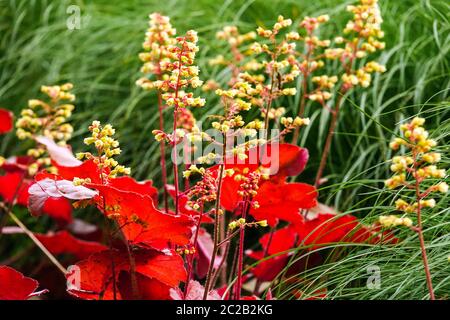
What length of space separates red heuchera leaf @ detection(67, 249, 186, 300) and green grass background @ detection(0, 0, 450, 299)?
1.38 ft

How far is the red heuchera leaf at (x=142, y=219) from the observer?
941mm

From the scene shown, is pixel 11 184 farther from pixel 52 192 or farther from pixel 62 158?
pixel 52 192

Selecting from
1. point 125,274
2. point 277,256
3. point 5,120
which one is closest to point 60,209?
point 5,120

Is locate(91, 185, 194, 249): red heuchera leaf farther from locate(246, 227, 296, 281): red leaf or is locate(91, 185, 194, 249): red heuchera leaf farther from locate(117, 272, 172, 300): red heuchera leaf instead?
locate(246, 227, 296, 281): red leaf

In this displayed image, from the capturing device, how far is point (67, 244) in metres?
1.60

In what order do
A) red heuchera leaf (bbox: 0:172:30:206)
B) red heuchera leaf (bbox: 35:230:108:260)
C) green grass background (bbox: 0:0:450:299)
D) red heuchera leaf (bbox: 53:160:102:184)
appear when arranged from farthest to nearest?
1. green grass background (bbox: 0:0:450:299)
2. red heuchera leaf (bbox: 0:172:30:206)
3. red heuchera leaf (bbox: 35:230:108:260)
4. red heuchera leaf (bbox: 53:160:102:184)

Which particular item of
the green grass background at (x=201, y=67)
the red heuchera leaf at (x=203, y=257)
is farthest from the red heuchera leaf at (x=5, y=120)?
the red heuchera leaf at (x=203, y=257)

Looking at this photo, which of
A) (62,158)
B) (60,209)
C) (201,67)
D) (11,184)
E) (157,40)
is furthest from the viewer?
(201,67)

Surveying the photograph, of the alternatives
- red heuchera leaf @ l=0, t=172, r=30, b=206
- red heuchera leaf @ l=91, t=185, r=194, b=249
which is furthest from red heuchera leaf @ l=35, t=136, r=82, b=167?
red heuchera leaf @ l=0, t=172, r=30, b=206

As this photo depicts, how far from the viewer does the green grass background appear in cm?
180

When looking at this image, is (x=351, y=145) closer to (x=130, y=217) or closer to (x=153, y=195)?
(x=153, y=195)

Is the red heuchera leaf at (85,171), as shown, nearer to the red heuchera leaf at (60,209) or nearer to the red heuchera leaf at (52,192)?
the red heuchera leaf at (52,192)

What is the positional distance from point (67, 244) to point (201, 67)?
0.81m
